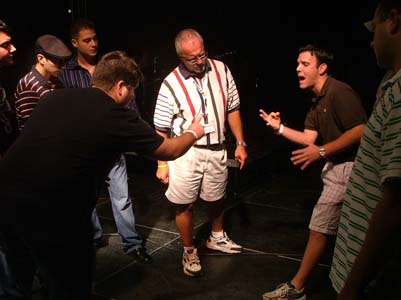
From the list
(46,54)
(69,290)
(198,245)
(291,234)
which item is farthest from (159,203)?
(69,290)

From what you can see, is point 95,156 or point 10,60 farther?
point 10,60

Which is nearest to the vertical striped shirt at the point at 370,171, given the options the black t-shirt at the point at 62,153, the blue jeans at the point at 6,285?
the black t-shirt at the point at 62,153

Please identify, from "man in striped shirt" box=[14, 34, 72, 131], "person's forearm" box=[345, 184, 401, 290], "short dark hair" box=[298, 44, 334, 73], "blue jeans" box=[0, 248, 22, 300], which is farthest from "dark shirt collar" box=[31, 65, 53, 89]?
"person's forearm" box=[345, 184, 401, 290]

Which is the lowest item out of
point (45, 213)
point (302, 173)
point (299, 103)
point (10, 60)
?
point (302, 173)

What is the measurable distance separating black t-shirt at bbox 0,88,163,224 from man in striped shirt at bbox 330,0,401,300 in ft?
3.76

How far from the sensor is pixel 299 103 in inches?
336

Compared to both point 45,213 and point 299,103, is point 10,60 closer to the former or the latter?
point 45,213

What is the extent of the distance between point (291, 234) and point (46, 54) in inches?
111

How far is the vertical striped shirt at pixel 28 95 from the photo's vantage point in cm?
300

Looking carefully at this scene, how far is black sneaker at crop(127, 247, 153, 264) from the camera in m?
3.73

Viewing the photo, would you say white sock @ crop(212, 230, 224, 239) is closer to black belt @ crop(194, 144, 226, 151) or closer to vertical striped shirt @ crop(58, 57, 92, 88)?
black belt @ crop(194, 144, 226, 151)

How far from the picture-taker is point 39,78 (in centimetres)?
307

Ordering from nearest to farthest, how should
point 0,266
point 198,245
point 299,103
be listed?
point 0,266, point 198,245, point 299,103

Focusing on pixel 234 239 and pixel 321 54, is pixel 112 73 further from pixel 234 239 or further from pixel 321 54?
pixel 234 239
